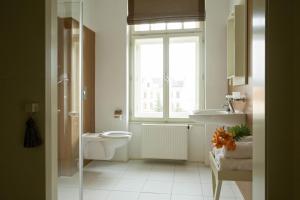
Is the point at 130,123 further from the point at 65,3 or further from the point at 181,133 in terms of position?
the point at 65,3

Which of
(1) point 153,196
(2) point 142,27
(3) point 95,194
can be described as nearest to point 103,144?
(3) point 95,194

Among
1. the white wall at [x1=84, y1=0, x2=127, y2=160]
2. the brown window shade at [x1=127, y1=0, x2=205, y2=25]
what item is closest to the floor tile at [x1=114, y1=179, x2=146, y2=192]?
the white wall at [x1=84, y1=0, x2=127, y2=160]

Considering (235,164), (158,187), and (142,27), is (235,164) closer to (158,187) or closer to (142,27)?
(158,187)

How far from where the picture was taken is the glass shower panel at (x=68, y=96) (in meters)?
2.78

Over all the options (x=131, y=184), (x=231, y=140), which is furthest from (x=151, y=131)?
(x=231, y=140)

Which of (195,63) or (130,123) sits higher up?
(195,63)

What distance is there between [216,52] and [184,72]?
0.60 m

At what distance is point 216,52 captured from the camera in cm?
381

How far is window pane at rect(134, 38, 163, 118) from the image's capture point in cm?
419

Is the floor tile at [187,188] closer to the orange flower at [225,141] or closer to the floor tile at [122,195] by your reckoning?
the floor tile at [122,195]
